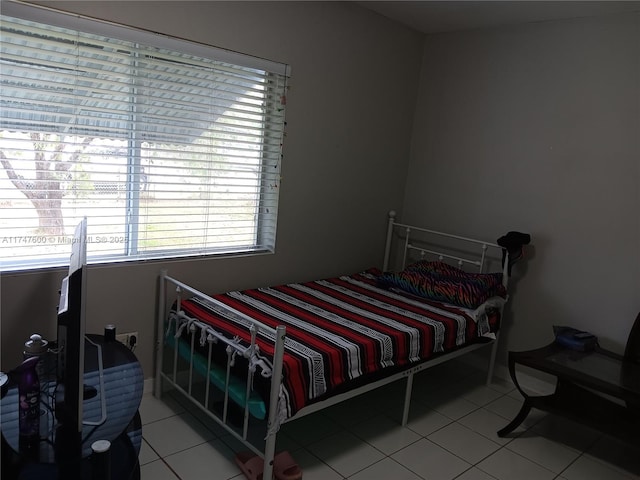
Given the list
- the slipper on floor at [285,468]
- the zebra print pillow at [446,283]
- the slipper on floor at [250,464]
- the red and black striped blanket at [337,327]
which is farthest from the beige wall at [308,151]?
the slipper on floor at [285,468]

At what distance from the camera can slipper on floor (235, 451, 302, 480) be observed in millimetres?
2125

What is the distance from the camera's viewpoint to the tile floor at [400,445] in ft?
7.57

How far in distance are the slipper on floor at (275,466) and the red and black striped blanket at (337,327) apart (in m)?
0.28

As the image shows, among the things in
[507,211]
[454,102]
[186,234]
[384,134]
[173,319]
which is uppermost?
[454,102]

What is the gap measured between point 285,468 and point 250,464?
15 cm

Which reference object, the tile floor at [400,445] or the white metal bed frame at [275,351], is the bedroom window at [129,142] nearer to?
the white metal bed frame at [275,351]

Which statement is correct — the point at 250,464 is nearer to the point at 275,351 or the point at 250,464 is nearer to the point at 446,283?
the point at 275,351

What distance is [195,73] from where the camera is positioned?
2605 millimetres

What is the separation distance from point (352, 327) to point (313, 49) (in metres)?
1.64

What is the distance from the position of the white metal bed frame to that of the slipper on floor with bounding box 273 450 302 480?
2.7 inches

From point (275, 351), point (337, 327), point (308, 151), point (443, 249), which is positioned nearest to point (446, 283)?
point (443, 249)

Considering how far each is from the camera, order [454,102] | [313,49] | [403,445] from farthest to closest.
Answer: [454,102] → [313,49] → [403,445]

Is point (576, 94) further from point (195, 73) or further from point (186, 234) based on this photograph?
point (186, 234)

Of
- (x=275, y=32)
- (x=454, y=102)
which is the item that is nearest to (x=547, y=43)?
(x=454, y=102)
